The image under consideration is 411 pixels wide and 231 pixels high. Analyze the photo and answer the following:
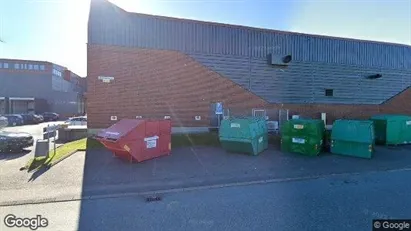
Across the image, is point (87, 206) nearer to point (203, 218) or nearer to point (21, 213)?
point (21, 213)

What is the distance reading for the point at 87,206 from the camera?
517 cm

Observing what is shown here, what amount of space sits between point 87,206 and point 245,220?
318 cm

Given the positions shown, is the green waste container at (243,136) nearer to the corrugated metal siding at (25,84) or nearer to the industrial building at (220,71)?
the industrial building at (220,71)

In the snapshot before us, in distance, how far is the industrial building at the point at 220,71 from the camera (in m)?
13.8

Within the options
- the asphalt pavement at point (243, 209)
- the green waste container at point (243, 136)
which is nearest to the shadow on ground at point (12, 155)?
the asphalt pavement at point (243, 209)

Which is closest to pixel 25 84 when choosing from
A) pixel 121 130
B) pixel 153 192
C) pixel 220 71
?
pixel 220 71

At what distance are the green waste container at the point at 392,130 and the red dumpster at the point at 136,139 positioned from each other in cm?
1102

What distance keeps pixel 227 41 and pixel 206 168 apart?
9.80 meters

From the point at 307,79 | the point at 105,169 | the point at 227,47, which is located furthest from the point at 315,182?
the point at 307,79

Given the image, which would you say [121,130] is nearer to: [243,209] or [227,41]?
[243,209]

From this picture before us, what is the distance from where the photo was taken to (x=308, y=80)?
1756 centimetres

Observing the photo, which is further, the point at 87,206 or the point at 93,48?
the point at 93,48

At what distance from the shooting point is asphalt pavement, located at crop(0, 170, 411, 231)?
424cm

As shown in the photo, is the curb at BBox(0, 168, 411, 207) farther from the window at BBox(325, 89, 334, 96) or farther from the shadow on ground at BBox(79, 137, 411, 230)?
the window at BBox(325, 89, 334, 96)
